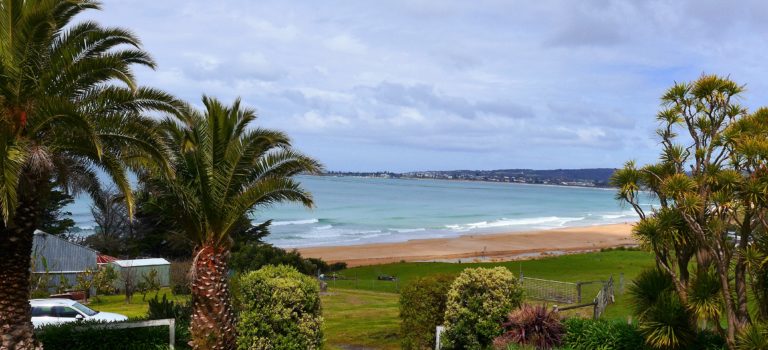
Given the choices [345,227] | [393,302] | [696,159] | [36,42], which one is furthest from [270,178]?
[345,227]

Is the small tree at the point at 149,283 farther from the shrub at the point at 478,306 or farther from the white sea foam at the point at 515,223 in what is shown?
the white sea foam at the point at 515,223

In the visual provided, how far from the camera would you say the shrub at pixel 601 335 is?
43.9ft

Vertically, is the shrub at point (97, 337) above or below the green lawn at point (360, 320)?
above

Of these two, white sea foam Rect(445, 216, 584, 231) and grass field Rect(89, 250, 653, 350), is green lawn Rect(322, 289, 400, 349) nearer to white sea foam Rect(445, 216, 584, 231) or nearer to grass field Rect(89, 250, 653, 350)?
grass field Rect(89, 250, 653, 350)

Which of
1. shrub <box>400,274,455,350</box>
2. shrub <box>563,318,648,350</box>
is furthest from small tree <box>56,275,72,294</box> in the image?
shrub <box>563,318,648,350</box>

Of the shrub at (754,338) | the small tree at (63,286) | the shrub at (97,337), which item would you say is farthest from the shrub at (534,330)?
the small tree at (63,286)

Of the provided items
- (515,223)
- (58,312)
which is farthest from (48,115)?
(515,223)

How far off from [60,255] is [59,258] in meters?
0.18

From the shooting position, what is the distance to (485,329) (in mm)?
14414

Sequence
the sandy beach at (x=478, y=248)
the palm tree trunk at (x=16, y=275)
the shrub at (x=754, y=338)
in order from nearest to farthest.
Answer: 1. the shrub at (x=754, y=338)
2. the palm tree trunk at (x=16, y=275)
3. the sandy beach at (x=478, y=248)

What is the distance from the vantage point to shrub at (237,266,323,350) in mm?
13875

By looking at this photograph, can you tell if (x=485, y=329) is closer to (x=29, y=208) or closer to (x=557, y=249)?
(x=29, y=208)

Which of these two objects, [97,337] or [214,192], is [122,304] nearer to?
[97,337]

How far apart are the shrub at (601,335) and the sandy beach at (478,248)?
39864 mm
